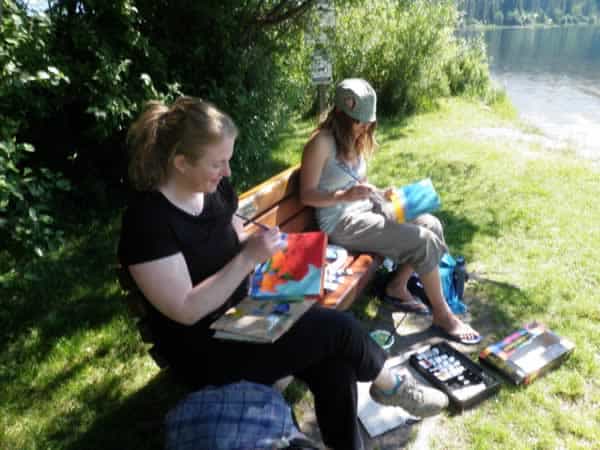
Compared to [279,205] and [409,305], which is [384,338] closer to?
[409,305]

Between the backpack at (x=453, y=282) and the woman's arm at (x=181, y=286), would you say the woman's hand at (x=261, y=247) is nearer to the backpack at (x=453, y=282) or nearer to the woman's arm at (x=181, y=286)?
the woman's arm at (x=181, y=286)

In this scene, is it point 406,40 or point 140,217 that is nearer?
point 140,217

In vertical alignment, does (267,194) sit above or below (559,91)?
above

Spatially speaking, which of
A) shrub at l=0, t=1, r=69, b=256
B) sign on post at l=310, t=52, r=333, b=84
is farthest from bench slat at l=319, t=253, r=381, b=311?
sign on post at l=310, t=52, r=333, b=84

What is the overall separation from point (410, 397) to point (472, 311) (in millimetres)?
1331

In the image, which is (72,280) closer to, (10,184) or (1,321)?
(1,321)

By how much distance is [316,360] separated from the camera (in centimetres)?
201

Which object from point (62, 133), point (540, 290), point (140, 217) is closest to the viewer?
point (140, 217)

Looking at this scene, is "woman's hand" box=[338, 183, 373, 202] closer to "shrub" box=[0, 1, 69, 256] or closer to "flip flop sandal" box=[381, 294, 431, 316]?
"flip flop sandal" box=[381, 294, 431, 316]

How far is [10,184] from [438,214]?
3.79m

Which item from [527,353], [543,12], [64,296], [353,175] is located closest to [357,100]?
[353,175]

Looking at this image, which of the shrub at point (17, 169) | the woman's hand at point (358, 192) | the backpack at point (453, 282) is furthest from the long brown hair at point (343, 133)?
the shrub at point (17, 169)

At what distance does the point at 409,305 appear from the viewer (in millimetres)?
3365

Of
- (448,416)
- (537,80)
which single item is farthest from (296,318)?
(537,80)
